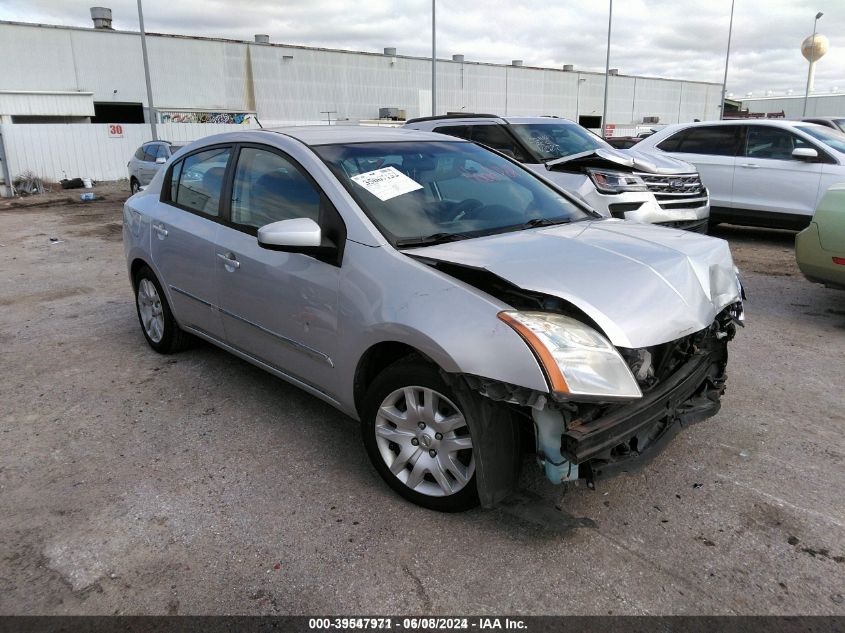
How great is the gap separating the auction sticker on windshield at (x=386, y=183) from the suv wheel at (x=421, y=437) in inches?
38.3

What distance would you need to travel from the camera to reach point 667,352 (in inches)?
115

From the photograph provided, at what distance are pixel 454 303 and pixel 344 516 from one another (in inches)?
44.0

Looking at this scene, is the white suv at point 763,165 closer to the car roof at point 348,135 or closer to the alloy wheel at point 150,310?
the car roof at point 348,135

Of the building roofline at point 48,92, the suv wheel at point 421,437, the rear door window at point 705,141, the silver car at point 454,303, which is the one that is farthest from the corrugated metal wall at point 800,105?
the suv wheel at point 421,437

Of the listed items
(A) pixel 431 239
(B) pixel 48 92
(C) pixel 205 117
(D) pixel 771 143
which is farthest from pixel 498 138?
(C) pixel 205 117

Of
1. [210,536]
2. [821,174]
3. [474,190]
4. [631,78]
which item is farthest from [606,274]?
[631,78]

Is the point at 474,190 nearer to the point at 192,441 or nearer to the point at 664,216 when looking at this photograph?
the point at 192,441

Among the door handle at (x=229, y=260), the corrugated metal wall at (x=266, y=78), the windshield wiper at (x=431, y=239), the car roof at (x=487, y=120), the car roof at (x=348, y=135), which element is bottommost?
the door handle at (x=229, y=260)

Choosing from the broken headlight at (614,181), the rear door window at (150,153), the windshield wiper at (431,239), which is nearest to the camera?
the windshield wiper at (431,239)

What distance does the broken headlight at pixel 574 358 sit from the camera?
2400 mm

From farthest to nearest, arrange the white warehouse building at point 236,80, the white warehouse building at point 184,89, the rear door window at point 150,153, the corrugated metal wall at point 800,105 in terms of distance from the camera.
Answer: the corrugated metal wall at point 800,105 < the white warehouse building at point 236,80 < the white warehouse building at point 184,89 < the rear door window at point 150,153

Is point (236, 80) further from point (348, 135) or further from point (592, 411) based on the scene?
point (592, 411)

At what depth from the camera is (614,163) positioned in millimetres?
7891

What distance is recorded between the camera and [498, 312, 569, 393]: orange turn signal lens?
2.38m
